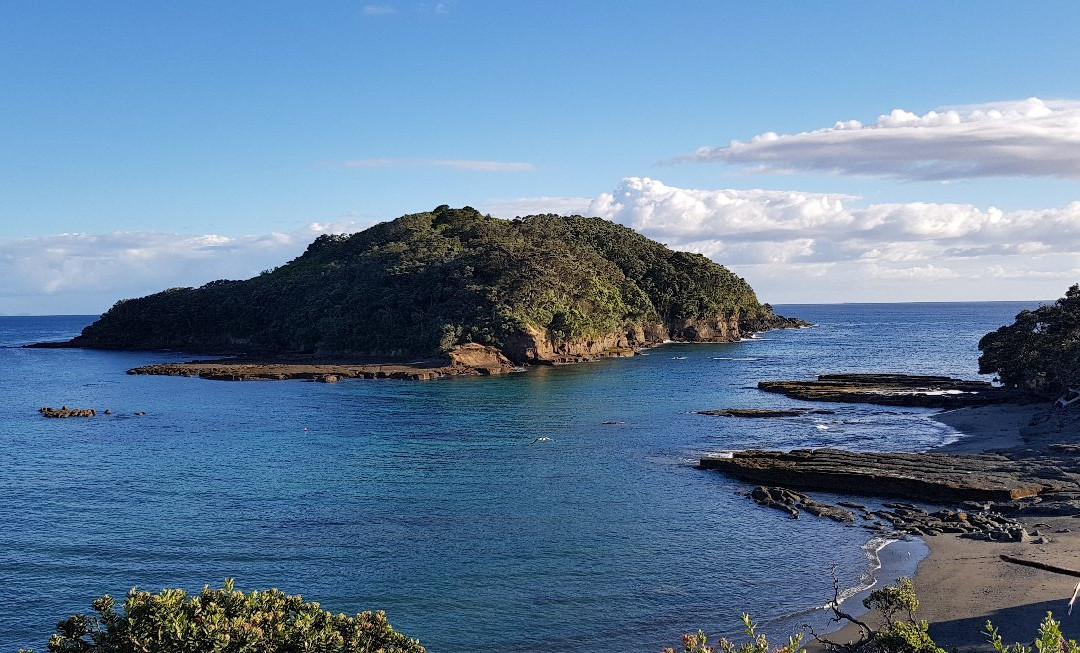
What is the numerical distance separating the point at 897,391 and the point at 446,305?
5823 cm

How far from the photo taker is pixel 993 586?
85.3ft

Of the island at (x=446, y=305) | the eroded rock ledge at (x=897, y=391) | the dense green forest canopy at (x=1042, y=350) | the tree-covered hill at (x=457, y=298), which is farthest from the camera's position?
the tree-covered hill at (x=457, y=298)

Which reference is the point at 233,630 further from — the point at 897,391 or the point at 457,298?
the point at 457,298

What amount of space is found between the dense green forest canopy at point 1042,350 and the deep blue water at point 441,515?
9.17 m

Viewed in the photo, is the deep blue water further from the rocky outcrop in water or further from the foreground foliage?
the foreground foliage

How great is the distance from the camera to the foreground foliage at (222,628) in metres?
14.1

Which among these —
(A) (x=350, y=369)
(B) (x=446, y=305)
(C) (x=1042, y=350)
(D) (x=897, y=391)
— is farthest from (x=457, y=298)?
(C) (x=1042, y=350)

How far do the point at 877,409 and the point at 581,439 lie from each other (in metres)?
29.5

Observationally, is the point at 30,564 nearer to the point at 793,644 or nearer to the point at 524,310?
the point at 793,644

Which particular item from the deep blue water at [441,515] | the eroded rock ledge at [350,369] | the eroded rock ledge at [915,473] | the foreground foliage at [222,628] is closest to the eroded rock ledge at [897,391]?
the deep blue water at [441,515]

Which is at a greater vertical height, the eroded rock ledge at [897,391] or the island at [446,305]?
the island at [446,305]

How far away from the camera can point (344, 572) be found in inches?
1115

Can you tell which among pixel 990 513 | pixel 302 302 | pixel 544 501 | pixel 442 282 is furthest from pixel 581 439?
pixel 302 302

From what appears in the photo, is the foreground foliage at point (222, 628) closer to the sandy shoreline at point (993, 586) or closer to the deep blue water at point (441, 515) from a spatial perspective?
the deep blue water at point (441, 515)
